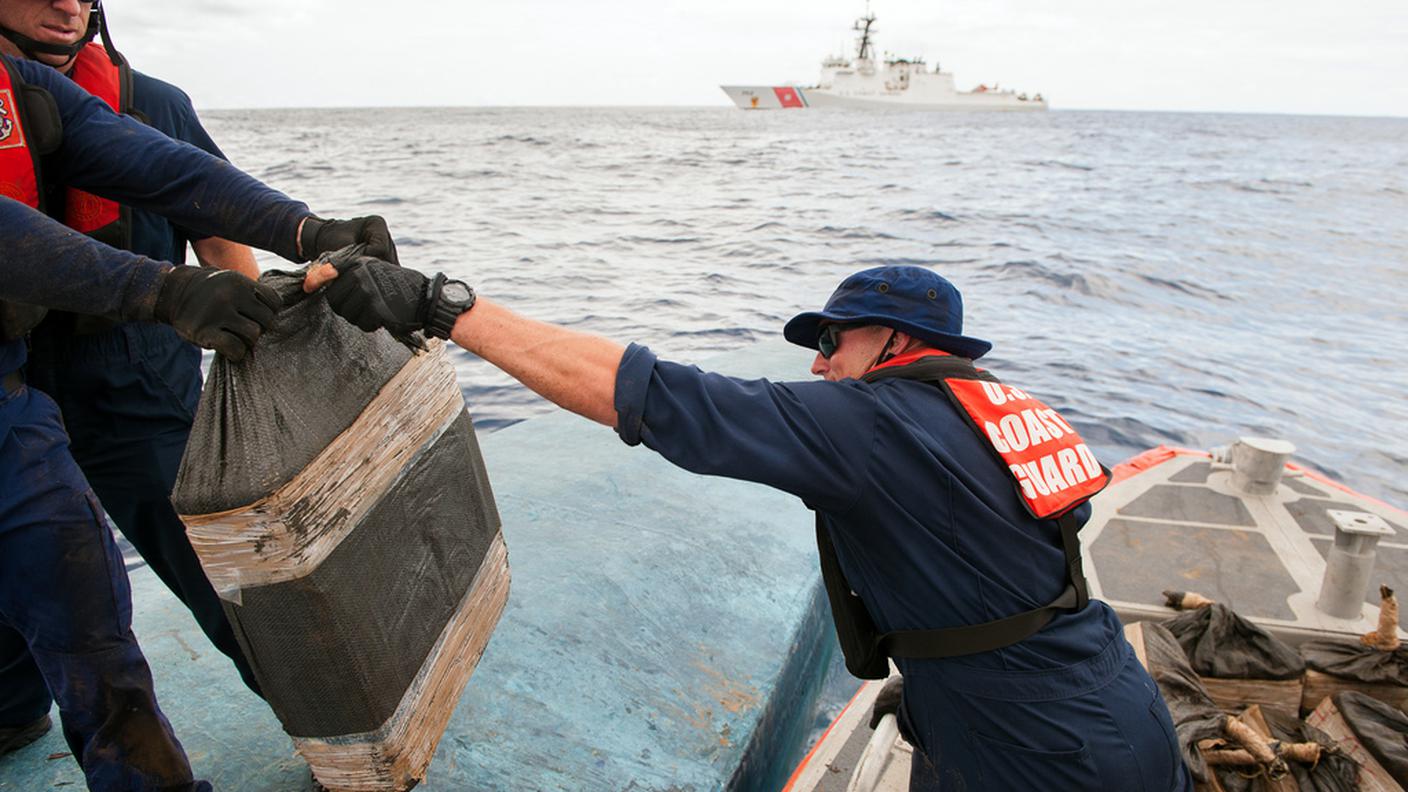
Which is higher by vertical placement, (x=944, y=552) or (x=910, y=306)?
(x=910, y=306)

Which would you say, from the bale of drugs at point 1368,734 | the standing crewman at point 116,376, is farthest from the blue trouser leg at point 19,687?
the bale of drugs at point 1368,734

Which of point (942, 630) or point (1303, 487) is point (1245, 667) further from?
point (1303, 487)

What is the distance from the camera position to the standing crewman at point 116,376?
227cm

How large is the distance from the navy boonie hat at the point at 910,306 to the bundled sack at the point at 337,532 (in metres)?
1.10

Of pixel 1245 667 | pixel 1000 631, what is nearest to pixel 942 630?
pixel 1000 631

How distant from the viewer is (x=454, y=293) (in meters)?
1.88

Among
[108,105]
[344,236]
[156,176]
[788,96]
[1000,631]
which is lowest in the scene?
[1000,631]

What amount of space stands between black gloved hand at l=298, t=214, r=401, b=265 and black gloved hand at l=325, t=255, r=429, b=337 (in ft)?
0.85

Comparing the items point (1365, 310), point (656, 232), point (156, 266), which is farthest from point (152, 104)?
point (1365, 310)

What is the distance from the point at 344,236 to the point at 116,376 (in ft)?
2.51

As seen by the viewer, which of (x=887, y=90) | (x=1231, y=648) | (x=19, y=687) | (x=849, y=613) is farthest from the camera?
(x=887, y=90)

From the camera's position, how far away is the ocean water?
32.6 feet

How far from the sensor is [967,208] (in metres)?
23.1

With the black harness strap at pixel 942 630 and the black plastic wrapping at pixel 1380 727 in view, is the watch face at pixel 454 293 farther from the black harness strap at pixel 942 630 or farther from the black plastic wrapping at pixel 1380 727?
the black plastic wrapping at pixel 1380 727
